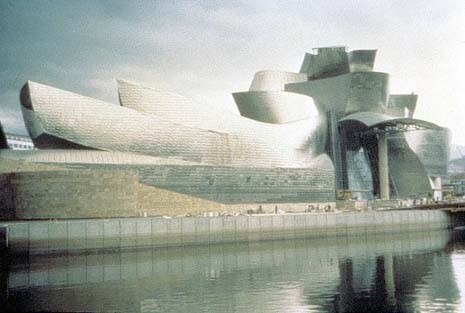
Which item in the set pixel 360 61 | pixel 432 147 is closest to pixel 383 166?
pixel 432 147

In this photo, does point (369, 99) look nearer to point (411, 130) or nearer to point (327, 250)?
point (411, 130)

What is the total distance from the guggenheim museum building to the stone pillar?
0.09 m

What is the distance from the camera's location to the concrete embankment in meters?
25.0

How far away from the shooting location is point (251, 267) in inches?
816

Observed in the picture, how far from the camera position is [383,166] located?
5041 centimetres

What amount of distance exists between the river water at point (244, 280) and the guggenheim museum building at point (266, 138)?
885 cm

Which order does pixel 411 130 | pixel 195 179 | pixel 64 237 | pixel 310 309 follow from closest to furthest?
pixel 310 309 → pixel 64 237 → pixel 195 179 → pixel 411 130

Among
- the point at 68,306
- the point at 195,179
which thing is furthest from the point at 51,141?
the point at 68,306

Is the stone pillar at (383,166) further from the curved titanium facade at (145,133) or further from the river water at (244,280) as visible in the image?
the river water at (244,280)

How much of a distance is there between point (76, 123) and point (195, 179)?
7847 mm

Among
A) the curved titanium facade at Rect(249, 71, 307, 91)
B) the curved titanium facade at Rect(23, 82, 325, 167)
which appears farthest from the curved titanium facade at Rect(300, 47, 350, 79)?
the curved titanium facade at Rect(23, 82, 325, 167)

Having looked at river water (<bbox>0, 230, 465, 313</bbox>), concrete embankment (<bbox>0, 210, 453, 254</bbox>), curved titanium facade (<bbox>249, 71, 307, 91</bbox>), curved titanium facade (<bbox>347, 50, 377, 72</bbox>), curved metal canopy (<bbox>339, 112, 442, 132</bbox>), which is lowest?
river water (<bbox>0, 230, 465, 313</bbox>)

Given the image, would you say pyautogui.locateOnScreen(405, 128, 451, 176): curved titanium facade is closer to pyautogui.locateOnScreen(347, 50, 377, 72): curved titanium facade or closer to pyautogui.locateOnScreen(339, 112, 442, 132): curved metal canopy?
pyautogui.locateOnScreen(339, 112, 442, 132): curved metal canopy

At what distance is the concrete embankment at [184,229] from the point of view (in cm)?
2498
